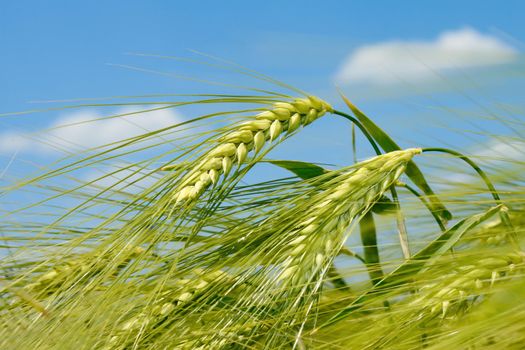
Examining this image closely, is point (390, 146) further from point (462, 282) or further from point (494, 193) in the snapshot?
point (462, 282)

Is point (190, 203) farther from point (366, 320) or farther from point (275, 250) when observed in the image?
point (366, 320)

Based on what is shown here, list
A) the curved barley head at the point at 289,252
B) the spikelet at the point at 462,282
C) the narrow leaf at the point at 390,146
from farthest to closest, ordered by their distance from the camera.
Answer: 1. the narrow leaf at the point at 390,146
2. the curved barley head at the point at 289,252
3. the spikelet at the point at 462,282

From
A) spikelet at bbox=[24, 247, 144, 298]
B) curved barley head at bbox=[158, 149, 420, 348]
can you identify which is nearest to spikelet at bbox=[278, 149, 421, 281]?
curved barley head at bbox=[158, 149, 420, 348]

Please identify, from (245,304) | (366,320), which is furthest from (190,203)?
(366,320)

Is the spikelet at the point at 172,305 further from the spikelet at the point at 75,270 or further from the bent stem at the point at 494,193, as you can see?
the bent stem at the point at 494,193

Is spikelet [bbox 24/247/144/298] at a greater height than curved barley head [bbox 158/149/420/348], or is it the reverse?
spikelet [bbox 24/247/144/298]

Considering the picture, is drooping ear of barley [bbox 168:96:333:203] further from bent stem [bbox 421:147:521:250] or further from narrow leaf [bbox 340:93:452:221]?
bent stem [bbox 421:147:521:250]

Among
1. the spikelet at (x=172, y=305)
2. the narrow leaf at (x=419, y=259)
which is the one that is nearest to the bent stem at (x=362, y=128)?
the narrow leaf at (x=419, y=259)

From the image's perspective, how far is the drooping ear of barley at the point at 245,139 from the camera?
1046 mm

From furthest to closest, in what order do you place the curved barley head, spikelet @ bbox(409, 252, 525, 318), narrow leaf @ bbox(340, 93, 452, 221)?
narrow leaf @ bbox(340, 93, 452, 221), the curved barley head, spikelet @ bbox(409, 252, 525, 318)

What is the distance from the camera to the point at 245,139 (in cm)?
110

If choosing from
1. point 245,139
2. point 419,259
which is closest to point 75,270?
point 245,139

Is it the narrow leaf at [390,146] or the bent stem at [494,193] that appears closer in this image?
the bent stem at [494,193]

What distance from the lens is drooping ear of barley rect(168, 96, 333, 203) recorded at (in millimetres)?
1046
